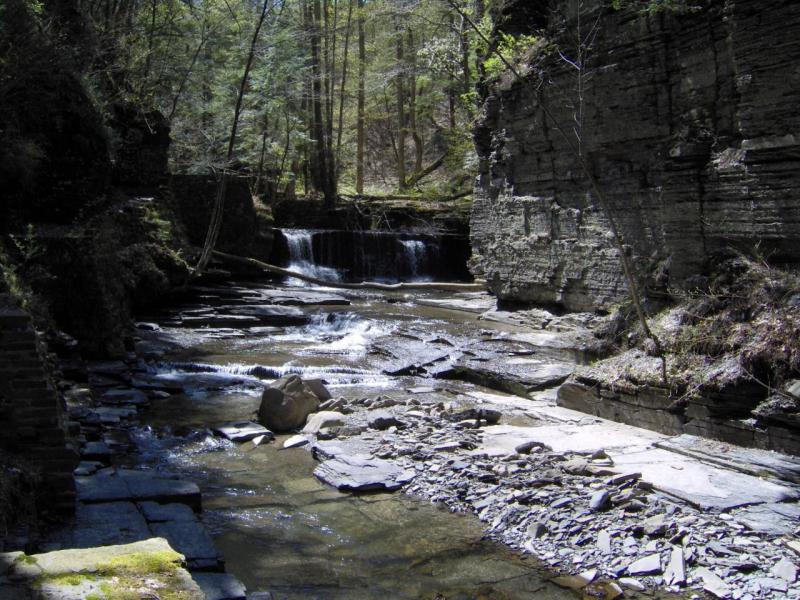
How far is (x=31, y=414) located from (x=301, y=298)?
1298 cm

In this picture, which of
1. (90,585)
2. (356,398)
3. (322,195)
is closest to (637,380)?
(356,398)

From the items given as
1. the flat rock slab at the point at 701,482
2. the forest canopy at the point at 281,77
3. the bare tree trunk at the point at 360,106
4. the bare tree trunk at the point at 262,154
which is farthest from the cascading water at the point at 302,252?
the flat rock slab at the point at 701,482

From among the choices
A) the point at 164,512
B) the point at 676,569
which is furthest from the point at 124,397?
the point at 676,569

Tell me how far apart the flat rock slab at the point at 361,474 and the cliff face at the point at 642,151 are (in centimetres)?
440

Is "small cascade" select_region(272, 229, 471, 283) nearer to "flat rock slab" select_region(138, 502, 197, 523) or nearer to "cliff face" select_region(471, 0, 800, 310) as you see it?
"cliff face" select_region(471, 0, 800, 310)

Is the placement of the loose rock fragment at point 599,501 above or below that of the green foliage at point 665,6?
below

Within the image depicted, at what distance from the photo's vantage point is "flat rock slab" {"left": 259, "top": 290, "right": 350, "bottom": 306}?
17.0m

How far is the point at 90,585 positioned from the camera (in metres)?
2.66

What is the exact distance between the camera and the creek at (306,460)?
498cm

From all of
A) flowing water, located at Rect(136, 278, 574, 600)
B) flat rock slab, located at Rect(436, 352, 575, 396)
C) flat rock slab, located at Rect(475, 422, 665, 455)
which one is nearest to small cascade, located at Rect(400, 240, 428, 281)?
flowing water, located at Rect(136, 278, 574, 600)

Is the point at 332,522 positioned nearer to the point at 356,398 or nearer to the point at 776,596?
the point at 776,596

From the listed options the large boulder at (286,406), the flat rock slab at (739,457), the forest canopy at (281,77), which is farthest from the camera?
the forest canopy at (281,77)

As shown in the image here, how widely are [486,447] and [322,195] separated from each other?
2160 centimetres

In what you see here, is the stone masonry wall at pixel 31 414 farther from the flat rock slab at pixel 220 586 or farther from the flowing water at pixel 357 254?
the flowing water at pixel 357 254
